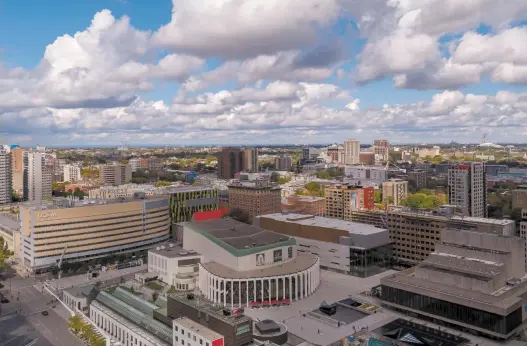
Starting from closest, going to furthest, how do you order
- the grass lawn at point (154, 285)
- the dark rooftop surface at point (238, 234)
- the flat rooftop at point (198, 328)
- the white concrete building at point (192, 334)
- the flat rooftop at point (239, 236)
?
the white concrete building at point (192, 334)
the flat rooftop at point (198, 328)
the grass lawn at point (154, 285)
the flat rooftop at point (239, 236)
the dark rooftop surface at point (238, 234)

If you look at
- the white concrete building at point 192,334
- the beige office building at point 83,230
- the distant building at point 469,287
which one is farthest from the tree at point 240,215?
the white concrete building at point 192,334

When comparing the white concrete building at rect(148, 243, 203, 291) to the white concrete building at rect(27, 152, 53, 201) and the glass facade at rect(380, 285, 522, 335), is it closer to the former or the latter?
the glass facade at rect(380, 285, 522, 335)

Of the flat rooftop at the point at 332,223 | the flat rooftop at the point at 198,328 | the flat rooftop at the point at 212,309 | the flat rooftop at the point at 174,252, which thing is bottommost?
the flat rooftop at the point at 198,328

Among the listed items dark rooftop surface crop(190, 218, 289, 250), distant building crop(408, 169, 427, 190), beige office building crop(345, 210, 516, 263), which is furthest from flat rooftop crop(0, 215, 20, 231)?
distant building crop(408, 169, 427, 190)

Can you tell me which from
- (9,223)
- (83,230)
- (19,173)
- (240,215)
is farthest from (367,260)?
(19,173)

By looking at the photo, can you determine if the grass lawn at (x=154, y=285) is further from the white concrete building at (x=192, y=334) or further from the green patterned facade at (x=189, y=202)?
the green patterned facade at (x=189, y=202)

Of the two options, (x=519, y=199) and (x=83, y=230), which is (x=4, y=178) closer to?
(x=83, y=230)

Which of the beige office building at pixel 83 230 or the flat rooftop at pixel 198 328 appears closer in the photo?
the flat rooftop at pixel 198 328
